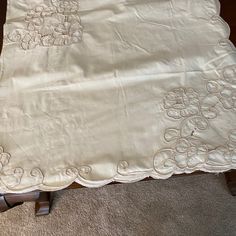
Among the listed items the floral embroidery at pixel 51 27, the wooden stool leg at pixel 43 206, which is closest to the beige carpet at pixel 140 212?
the wooden stool leg at pixel 43 206

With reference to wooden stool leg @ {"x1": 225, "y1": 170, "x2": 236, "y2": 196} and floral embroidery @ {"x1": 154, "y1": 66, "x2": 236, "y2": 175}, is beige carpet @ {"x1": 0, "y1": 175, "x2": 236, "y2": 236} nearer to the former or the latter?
wooden stool leg @ {"x1": 225, "y1": 170, "x2": 236, "y2": 196}

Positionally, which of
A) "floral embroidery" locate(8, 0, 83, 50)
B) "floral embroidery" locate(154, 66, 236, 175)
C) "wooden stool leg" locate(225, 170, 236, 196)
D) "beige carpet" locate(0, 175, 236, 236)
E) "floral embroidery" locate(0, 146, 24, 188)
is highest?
"floral embroidery" locate(8, 0, 83, 50)

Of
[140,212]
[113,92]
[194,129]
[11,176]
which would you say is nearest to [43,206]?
[140,212]

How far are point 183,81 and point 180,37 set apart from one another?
6.5 inches

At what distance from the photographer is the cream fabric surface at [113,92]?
2.29 ft

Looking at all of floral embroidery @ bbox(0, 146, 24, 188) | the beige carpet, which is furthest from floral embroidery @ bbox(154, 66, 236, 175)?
the beige carpet

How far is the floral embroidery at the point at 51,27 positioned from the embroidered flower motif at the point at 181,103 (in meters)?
0.35

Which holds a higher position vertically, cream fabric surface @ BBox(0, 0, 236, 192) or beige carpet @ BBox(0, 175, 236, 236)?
cream fabric surface @ BBox(0, 0, 236, 192)

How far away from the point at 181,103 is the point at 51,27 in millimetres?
486

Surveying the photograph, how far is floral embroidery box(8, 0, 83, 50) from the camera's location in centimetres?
88

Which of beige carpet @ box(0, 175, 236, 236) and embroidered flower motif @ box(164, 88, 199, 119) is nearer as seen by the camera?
embroidered flower motif @ box(164, 88, 199, 119)

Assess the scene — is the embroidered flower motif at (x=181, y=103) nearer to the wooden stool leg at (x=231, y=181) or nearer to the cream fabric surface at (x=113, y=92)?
the cream fabric surface at (x=113, y=92)

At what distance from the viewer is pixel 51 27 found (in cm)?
91

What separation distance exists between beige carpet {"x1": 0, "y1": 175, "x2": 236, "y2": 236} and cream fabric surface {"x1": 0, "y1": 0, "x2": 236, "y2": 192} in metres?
0.55
